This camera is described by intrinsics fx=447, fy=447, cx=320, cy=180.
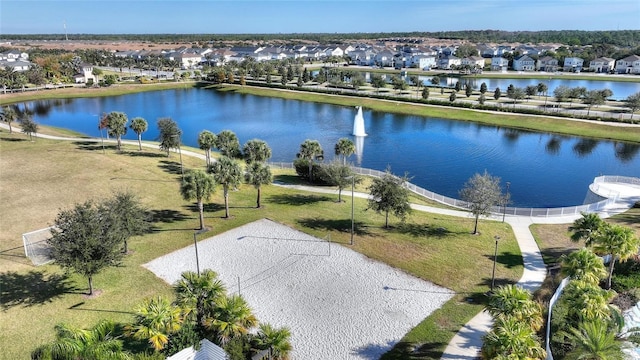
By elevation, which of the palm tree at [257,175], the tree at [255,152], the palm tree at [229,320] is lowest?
the palm tree at [229,320]

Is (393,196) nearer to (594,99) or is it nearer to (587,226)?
(587,226)

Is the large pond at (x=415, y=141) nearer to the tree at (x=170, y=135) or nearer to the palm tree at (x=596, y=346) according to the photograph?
the tree at (x=170, y=135)

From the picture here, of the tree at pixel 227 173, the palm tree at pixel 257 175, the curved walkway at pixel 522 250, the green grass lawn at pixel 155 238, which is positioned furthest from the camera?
the palm tree at pixel 257 175

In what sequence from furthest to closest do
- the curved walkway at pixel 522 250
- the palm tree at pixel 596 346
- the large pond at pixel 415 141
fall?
the large pond at pixel 415 141 → the curved walkway at pixel 522 250 → the palm tree at pixel 596 346

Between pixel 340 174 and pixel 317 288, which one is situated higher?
pixel 340 174

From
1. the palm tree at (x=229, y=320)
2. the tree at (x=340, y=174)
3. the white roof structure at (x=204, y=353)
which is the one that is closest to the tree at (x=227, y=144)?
the tree at (x=340, y=174)

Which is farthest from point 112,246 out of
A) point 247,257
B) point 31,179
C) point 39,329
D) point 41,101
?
point 41,101

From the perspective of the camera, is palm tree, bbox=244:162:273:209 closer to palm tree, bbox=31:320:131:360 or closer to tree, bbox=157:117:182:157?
tree, bbox=157:117:182:157

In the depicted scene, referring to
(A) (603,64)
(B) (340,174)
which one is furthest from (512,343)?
(A) (603,64)
